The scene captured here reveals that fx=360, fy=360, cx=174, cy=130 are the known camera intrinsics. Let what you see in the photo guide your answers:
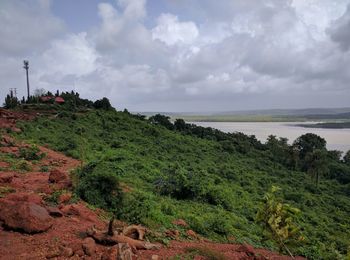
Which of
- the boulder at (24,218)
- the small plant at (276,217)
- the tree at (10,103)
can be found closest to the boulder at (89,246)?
the boulder at (24,218)

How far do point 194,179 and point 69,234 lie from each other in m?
10.7

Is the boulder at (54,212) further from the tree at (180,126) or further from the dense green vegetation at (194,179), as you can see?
the tree at (180,126)

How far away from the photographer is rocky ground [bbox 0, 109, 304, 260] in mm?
7574

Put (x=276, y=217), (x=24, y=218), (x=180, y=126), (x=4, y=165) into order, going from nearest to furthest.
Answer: (x=276, y=217)
(x=24, y=218)
(x=4, y=165)
(x=180, y=126)

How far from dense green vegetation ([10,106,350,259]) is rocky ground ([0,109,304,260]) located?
37.4 inches

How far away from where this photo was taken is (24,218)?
8.30 meters

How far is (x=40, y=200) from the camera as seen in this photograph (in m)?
10.1

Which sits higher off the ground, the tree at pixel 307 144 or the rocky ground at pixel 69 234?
the rocky ground at pixel 69 234

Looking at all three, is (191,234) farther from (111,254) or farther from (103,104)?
(103,104)

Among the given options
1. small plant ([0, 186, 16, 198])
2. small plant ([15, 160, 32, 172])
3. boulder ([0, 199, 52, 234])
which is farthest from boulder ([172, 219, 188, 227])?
small plant ([15, 160, 32, 172])

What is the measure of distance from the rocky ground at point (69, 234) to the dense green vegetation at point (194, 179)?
951mm

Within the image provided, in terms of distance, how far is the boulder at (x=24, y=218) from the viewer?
8219 mm

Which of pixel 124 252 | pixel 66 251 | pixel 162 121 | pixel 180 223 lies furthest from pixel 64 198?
pixel 162 121

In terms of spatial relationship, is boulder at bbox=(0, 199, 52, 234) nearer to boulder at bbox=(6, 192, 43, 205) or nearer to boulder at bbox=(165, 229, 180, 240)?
boulder at bbox=(6, 192, 43, 205)
